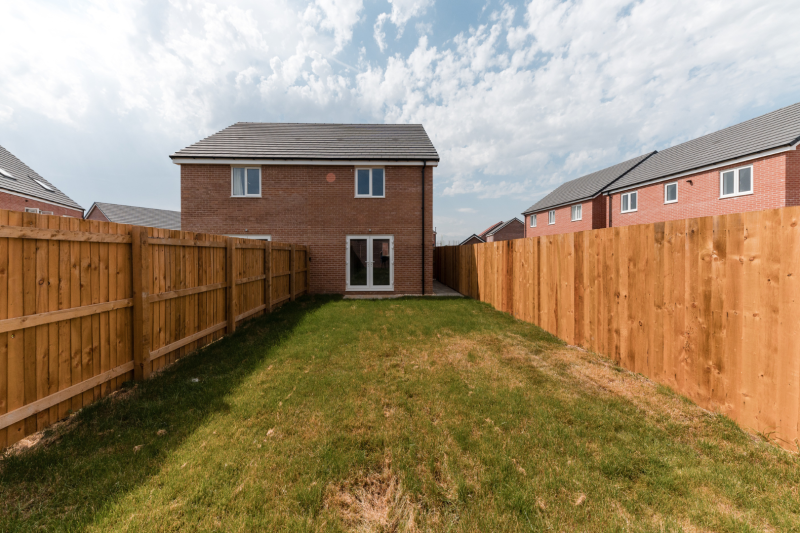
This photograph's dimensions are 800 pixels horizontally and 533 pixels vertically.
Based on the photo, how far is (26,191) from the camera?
19.7m

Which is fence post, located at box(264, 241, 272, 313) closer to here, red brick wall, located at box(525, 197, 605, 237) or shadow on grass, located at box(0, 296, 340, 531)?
shadow on grass, located at box(0, 296, 340, 531)

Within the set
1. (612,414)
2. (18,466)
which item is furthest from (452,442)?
(18,466)

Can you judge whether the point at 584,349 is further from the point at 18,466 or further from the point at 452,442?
the point at 18,466

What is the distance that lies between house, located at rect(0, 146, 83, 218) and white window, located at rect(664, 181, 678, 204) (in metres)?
38.9

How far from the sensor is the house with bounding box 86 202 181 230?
37031 millimetres

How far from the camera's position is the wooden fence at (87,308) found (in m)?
2.66

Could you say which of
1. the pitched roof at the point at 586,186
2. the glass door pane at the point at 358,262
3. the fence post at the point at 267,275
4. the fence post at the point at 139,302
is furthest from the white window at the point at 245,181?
the pitched roof at the point at 586,186

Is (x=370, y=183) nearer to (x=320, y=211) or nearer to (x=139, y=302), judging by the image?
(x=320, y=211)

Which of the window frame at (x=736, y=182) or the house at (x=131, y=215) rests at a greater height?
the house at (x=131, y=215)

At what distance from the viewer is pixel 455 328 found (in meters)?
7.05

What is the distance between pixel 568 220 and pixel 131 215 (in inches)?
1927

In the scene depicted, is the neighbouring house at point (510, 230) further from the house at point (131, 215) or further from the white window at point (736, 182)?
the house at point (131, 215)

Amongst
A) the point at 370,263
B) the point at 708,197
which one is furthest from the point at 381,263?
the point at 708,197

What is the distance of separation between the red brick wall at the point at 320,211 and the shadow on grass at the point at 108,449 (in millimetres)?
8582
